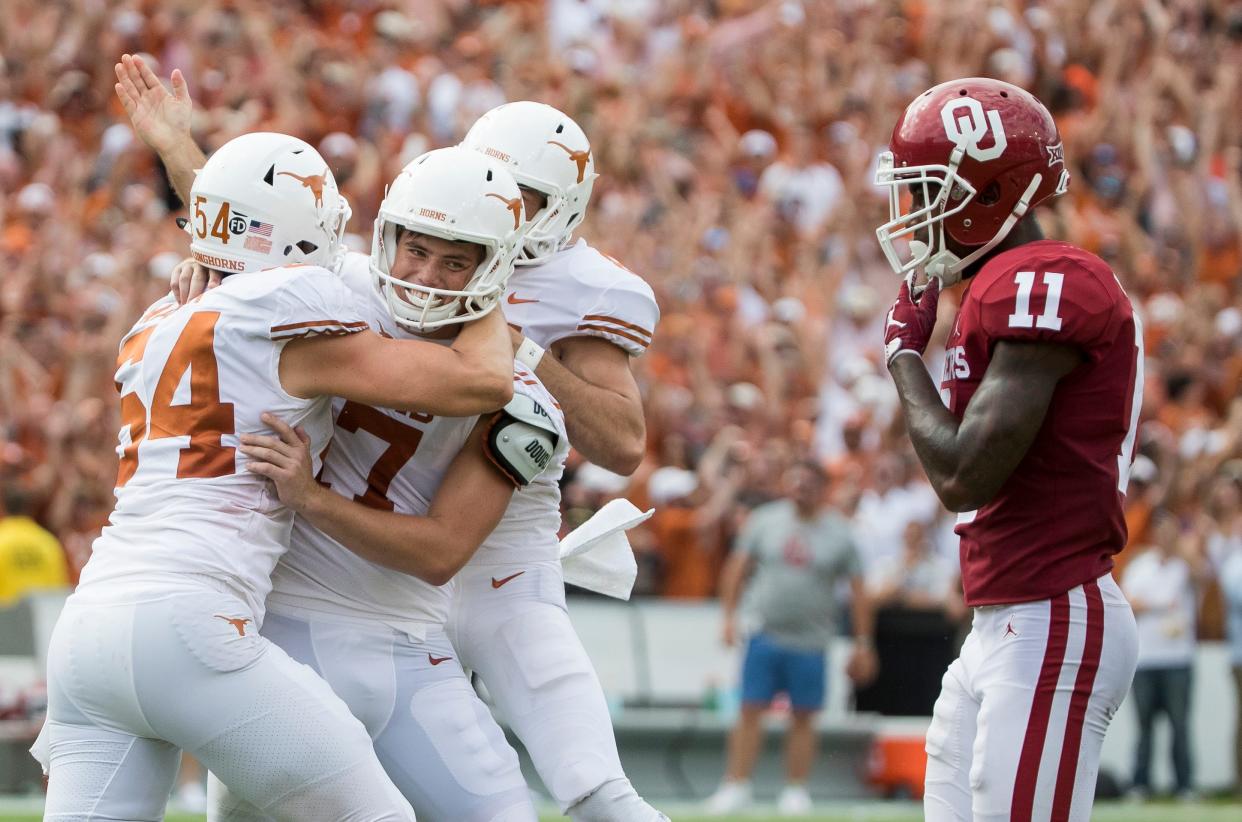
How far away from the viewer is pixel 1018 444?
13.0ft

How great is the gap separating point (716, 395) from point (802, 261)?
1785 millimetres

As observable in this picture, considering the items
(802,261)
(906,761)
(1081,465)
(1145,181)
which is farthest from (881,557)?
(1081,465)

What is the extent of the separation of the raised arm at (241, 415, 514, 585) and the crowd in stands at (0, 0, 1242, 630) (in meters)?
6.57

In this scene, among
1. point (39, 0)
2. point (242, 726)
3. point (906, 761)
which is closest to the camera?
point (242, 726)

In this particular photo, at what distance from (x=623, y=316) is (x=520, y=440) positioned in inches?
31.7

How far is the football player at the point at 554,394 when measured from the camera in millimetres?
4527

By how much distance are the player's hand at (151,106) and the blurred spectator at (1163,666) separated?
7.74 meters

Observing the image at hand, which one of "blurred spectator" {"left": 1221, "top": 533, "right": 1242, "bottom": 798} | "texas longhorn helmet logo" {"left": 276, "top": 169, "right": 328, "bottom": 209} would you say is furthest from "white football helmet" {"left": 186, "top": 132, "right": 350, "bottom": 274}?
"blurred spectator" {"left": 1221, "top": 533, "right": 1242, "bottom": 798}

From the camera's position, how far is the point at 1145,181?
14281 mm

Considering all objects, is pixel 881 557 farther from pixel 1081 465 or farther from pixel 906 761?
pixel 1081 465

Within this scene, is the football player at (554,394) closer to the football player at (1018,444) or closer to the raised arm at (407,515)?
the raised arm at (407,515)

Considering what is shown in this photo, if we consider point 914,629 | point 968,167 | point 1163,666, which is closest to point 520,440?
point 968,167

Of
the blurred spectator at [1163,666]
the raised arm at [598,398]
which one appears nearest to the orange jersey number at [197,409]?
the raised arm at [598,398]

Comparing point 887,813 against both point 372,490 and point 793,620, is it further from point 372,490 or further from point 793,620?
point 372,490
